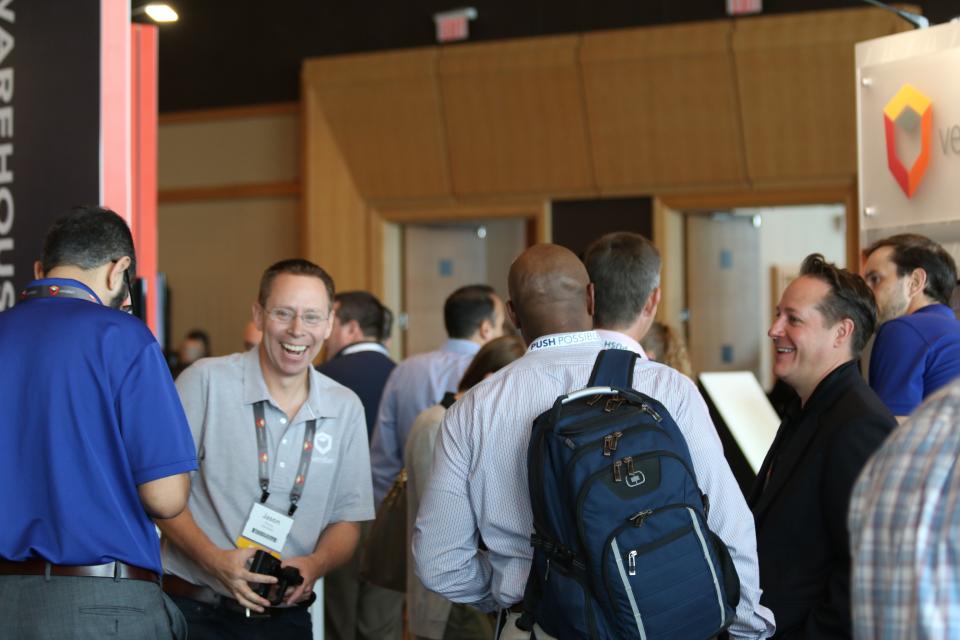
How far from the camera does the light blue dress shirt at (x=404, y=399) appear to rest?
464 centimetres

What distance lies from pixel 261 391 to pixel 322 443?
21 centimetres

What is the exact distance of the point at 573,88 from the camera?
9.60 metres

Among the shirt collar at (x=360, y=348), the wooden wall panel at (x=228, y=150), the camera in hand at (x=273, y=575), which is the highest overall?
the wooden wall panel at (x=228, y=150)

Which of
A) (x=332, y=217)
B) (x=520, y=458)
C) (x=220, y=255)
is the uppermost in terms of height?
(x=332, y=217)

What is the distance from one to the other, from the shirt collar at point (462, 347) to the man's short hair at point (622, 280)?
2.14 m

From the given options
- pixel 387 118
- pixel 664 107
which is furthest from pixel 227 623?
pixel 387 118

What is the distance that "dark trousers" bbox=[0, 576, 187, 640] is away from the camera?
2.27 metres

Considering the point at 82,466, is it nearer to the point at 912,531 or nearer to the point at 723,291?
the point at 912,531

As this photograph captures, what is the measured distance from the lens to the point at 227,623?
2.84 meters

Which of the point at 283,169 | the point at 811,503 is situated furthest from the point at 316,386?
the point at 283,169

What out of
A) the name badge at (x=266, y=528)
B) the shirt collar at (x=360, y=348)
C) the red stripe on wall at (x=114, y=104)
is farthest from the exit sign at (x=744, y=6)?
the name badge at (x=266, y=528)

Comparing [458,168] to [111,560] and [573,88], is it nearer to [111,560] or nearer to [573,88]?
[573,88]

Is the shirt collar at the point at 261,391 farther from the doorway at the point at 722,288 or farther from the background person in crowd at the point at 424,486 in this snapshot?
the doorway at the point at 722,288

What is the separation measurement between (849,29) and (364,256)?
458 cm
